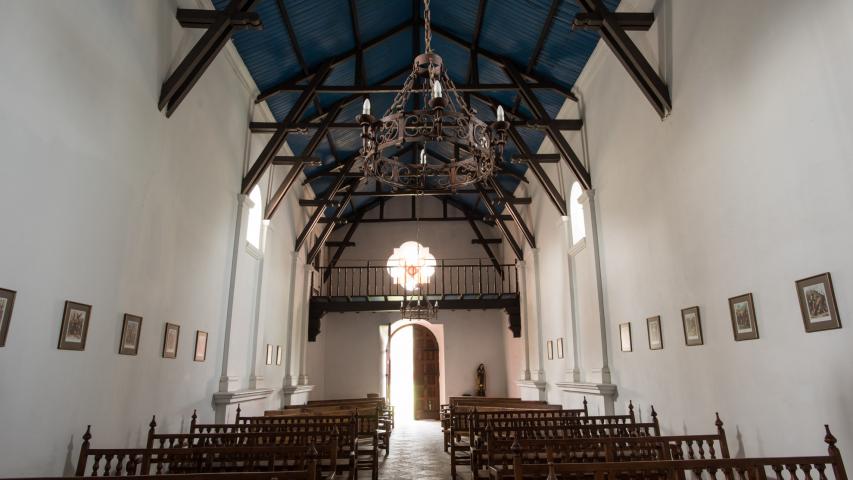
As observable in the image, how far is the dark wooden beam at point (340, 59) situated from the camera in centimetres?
955

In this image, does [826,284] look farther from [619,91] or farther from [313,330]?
[313,330]

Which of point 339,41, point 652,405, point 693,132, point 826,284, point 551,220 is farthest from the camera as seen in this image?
point 551,220

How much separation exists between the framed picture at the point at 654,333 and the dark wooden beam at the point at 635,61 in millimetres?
2680

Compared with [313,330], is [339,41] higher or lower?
higher

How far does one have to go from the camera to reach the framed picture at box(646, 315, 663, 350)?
266 inches

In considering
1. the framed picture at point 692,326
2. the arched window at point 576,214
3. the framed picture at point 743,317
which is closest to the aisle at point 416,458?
the framed picture at point 692,326

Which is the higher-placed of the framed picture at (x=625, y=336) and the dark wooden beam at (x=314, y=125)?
the dark wooden beam at (x=314, y=125)

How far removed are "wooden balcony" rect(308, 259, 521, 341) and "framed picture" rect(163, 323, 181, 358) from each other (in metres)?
7.38

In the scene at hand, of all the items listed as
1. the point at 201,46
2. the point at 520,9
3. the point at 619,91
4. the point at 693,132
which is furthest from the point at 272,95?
the point at 693,132

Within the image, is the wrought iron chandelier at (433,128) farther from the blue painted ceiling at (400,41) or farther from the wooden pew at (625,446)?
the blue painted ceiling at (400,41)

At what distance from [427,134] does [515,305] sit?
10537mm

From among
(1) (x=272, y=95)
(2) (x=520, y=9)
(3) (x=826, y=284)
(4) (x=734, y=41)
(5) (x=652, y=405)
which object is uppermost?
(2) (x=520, y=9)

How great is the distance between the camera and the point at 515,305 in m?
15.1

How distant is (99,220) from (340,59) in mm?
5711
